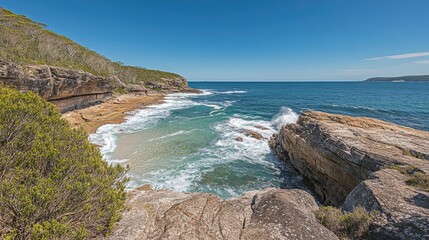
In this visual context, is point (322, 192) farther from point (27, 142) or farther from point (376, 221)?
point (27, 142)

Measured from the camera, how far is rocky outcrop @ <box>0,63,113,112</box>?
18669 millimetres

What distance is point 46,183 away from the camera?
3939 mm

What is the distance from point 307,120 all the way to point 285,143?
2.87m

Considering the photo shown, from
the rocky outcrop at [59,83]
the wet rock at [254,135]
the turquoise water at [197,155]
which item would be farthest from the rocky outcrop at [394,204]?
the rocky outcrop at [59,83]

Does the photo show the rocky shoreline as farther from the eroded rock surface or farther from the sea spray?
the sea spray

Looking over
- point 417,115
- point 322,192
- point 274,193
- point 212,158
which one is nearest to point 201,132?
point 212,158

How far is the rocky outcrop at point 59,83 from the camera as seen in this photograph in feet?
61.2

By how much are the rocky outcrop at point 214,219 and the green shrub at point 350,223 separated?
57 centimetres

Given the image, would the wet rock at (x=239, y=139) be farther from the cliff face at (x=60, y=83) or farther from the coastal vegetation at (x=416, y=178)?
the cliff face at (x=60, y=83)

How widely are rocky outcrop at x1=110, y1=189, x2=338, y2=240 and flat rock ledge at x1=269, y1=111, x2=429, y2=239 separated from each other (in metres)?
2.14

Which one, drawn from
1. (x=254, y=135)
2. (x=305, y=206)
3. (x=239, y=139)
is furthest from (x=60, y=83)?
(x=305, y=206)

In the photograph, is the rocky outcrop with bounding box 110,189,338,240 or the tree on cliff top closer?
the tree on cliff top

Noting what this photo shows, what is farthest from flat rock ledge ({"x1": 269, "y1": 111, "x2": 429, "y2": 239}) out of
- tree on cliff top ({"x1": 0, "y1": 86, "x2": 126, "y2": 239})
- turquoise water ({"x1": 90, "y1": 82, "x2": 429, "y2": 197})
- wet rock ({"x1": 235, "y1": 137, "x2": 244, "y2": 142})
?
tree on cliff top ({"x1": 0, "y1": 86, "x2": 126, "y2": 239})

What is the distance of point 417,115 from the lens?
1303 inches
